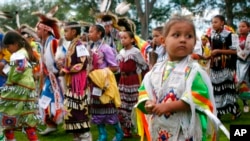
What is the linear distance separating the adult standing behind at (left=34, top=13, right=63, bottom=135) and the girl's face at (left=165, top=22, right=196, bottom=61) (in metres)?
3.60

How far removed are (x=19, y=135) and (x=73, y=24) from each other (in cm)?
216

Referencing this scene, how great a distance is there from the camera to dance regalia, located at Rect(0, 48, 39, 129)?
5699 mm

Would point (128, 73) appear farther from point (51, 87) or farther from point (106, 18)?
point (106, 18)

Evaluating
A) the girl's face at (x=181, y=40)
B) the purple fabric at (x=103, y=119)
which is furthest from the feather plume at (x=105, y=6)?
the girl's face at (x=181, y=40)

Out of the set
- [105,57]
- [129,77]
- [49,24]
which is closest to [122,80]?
[129,77]

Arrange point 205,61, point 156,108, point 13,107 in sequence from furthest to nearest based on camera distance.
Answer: point 205,61 < point 13,107 < point 156,108

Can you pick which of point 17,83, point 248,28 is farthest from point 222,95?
point 17,83

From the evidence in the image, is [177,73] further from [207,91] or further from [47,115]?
[47,115]

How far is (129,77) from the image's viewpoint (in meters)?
7.18

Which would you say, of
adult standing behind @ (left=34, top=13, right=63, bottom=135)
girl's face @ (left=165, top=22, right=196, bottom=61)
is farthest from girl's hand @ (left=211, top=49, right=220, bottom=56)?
girl's face @ (left=165, top=22, right=196, bottom=61)

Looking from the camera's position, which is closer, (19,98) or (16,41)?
(19,98)

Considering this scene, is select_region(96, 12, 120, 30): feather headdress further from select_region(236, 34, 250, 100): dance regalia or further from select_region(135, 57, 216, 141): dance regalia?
select_region(135, 57, 216, 141): dance regalia

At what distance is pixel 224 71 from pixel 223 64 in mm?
127

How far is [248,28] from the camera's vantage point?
28.6 feet
